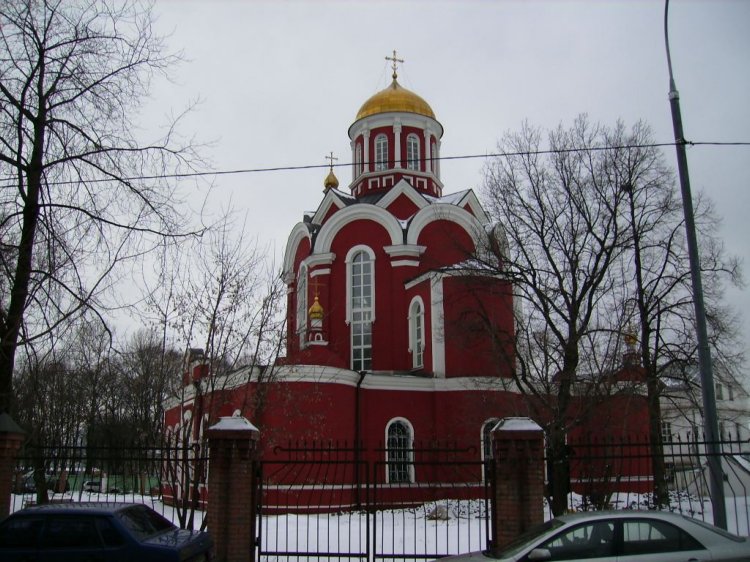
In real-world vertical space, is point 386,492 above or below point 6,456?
below

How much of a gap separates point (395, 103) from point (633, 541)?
24.9 metres

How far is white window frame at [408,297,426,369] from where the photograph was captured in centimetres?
2453

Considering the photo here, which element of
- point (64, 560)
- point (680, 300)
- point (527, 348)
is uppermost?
point (680, 300)

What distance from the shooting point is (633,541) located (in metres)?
7.08

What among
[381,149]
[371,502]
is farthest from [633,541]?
[381,149]

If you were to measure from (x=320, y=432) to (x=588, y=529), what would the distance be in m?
13.9

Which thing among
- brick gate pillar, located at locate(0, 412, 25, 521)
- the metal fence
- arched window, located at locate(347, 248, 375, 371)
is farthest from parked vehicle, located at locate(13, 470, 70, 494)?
arched window, located at locate(347, 248, 375, 371)

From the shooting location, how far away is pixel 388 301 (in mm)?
25297

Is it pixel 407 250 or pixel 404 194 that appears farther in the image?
pixel 404 194

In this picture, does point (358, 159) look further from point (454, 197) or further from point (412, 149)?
point (454, 197)

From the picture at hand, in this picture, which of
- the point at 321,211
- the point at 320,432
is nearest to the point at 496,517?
the point at 320,432

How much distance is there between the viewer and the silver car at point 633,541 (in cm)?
696

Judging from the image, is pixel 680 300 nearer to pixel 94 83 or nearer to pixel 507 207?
pixel 507 207

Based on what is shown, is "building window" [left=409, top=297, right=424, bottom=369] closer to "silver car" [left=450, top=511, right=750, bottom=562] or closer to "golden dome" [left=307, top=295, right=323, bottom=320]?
"golden dome" [left=307, top=295, right=323, bottom=320]
